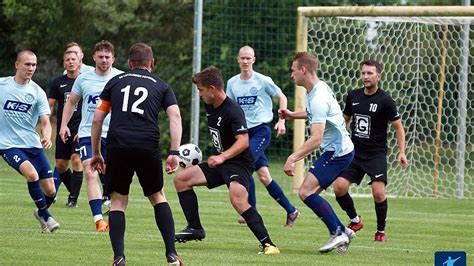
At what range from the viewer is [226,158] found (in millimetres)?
11336

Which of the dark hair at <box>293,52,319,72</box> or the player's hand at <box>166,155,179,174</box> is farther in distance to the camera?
the dark hair at <box>293,52,319,72</box>

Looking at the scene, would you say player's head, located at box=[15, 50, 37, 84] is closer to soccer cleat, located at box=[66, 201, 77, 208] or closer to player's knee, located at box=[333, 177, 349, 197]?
soccer cleat, located at box=[66, 201, 77, 208]

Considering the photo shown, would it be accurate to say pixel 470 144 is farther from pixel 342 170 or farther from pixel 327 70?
pixel 342 170

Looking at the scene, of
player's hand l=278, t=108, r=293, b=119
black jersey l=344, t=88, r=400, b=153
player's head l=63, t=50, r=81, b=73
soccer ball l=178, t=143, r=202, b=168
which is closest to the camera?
soccer ball l=178, t=143, r=202, b=168

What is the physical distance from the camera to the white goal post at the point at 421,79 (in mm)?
21094

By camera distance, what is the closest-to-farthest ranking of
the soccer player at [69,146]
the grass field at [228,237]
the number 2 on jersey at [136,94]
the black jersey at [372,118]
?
1. the number 2 on jersey at [136,94]
2. the grass field at [228,237]
3. the black jersey at [372,118]
4. the soccer player at [69,146]

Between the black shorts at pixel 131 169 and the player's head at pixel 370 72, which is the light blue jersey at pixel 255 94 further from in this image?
the black shorts at pixel 131 169

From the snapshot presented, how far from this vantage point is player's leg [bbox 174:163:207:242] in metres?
12.1

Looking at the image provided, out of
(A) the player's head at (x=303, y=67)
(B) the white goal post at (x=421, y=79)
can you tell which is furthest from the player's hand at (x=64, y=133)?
(B) the white goal post at (x=421, y=79)

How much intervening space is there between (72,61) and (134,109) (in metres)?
6.38

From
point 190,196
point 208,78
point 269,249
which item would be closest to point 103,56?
point 190,196

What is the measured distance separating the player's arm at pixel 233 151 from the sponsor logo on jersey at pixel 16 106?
3465mm

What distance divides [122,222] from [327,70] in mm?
11552

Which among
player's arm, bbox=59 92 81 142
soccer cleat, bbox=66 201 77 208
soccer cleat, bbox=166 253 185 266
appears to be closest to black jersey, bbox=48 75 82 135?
soccer cleat, bbox=66 201 77 208
